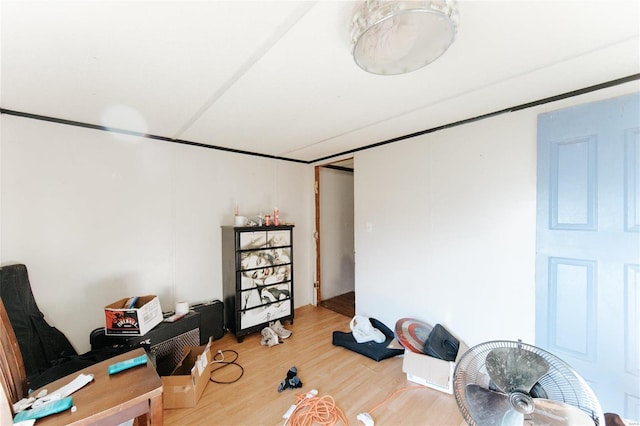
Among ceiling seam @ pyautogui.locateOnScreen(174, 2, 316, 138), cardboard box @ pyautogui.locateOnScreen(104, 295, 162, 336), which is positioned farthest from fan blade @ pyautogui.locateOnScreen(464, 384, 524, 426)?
cardboard box @ pyautogui.locateOnScreen(104, 295, 162, 336)

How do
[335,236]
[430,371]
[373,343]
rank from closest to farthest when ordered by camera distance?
[430,371] < [373,343] < [335,236]

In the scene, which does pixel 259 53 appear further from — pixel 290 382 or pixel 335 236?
pixel 335 236

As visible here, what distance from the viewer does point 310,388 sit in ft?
6.04

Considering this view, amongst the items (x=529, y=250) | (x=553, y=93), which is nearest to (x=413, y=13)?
(x=553, y=93)

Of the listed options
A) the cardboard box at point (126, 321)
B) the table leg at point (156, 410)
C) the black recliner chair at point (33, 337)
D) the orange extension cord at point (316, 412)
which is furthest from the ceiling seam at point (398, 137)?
the orange extension cord at point (316, 412)

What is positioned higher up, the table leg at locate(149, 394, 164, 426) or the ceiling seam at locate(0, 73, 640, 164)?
the ceiling seam at locate(0, 73, 640, 164)

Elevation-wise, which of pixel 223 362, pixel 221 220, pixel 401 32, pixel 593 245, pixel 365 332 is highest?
pixel 401 32

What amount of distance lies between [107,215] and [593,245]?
3569mm

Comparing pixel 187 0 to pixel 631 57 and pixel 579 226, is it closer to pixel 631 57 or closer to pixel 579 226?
pixel 631 57

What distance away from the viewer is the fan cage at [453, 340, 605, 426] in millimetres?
820

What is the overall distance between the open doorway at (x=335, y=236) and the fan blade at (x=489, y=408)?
2.53 m

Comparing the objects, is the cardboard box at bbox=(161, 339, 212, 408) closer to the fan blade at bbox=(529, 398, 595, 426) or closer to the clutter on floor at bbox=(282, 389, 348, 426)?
the clutter on floor at bbox=(282, 389, 348, 426)

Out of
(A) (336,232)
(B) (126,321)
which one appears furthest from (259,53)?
(A) (336,232)

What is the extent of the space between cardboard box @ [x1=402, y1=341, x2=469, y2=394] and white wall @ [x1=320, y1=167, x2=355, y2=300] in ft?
6.39
